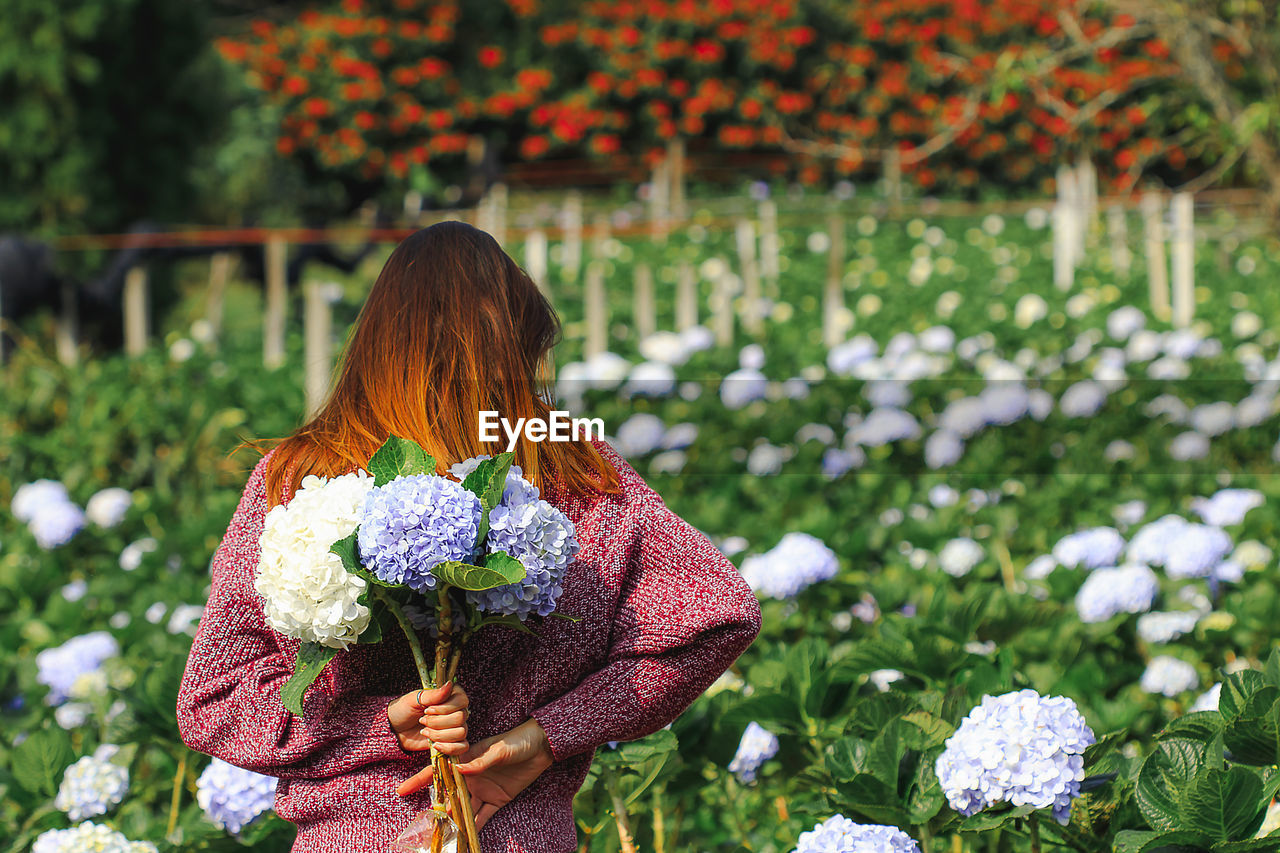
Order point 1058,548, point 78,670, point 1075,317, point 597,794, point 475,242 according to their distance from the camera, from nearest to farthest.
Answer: point 475,242, point 597,794, point 78,670, point 1058,548, point 1075,317

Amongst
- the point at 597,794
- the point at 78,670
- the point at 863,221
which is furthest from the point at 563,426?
the point at 863,221

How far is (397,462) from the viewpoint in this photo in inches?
43.2

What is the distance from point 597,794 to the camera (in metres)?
1.75

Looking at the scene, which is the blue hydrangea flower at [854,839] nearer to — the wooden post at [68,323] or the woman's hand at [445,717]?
the woman's hand at [445,717]

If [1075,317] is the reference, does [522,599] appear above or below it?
above

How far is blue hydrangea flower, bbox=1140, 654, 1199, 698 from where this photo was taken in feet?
7.02

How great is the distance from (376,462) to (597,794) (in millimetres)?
848

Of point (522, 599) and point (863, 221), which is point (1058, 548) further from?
point (863, 221)

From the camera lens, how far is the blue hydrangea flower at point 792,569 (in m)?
2.25

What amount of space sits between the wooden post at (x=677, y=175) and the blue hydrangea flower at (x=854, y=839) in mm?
12813

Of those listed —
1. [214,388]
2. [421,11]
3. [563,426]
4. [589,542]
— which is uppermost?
[421,11]

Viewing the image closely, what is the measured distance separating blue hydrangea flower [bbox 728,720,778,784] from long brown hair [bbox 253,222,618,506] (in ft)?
2.35

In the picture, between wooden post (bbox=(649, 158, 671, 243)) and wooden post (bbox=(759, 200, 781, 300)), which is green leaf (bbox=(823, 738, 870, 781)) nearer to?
wooden post (bbox=(759, 200, 781, 300))

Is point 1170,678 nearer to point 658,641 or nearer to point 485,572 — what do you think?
point 658,641
